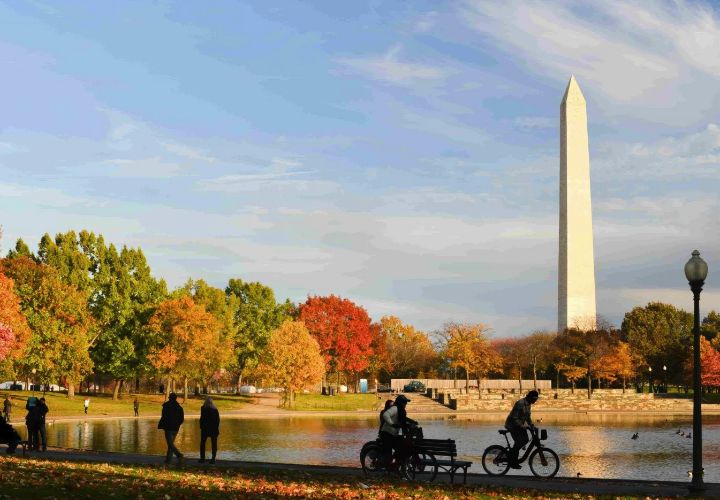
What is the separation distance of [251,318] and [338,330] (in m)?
9.60

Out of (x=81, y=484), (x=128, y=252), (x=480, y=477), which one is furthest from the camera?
(x=128, y=252)

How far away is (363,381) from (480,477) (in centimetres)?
9012

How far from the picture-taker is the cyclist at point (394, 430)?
2117 cm

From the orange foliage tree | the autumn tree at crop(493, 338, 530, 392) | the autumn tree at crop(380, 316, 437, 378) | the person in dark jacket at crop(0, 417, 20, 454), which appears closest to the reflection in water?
the person in dark jacket at crop(0, 417, 20, 454)

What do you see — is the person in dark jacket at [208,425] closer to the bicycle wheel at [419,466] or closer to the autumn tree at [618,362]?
the bicycle wheel at [419,466]

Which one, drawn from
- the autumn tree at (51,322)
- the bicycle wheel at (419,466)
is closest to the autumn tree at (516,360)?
the autumn tree at (51,322)

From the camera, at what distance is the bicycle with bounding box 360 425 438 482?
21188mm

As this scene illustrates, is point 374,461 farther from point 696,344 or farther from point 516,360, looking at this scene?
point 516,360

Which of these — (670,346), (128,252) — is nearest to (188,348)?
(128,252)

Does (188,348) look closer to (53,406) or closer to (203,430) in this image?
(53,406)

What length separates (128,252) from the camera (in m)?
84.7

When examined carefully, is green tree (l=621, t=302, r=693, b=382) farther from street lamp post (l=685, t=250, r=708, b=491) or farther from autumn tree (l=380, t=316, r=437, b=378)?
street lamp post (l=685, t=250, r=708, b=491)

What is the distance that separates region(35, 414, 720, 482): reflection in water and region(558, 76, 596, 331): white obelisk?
36400 millimetres

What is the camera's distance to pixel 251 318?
98.4 metres
